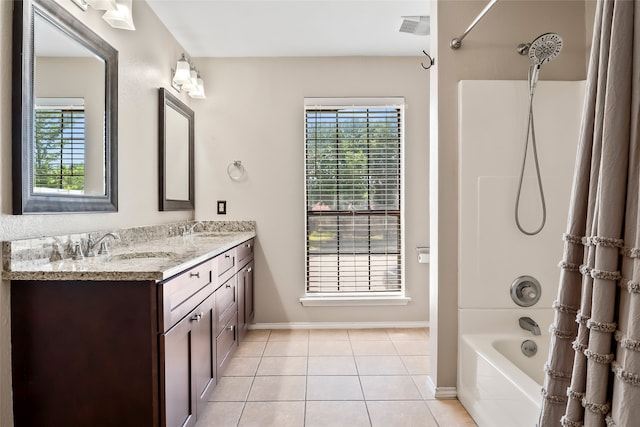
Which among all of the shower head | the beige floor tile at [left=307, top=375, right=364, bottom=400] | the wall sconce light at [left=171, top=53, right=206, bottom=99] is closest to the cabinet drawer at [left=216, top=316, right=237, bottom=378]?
the beige floor tile at [left=307, top=375, right=364, bottom=400]

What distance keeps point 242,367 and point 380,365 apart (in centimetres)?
96

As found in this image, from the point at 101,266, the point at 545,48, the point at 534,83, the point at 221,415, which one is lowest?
the point at 221,415

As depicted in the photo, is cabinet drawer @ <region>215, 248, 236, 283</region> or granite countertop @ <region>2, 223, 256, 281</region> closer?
granite countertop @ <region>2, 223, 256, 281</region>

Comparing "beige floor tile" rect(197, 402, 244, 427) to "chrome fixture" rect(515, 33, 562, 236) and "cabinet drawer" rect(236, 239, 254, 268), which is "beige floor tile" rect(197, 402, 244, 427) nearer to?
"cabinet drawer" rect(236, 239, 254, 268)

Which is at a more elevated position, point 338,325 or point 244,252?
point 244,252

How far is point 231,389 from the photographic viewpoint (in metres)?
2.32

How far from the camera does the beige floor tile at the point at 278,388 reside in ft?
7.29

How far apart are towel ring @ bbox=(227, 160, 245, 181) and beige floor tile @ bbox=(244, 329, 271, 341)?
1382 millimetres

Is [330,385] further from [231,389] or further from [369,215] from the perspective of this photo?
[369,215]

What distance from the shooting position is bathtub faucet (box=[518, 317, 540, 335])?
201cm

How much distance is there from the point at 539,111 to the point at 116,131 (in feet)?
7.74

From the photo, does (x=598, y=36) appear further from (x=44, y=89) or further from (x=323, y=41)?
(x=323, y=41)

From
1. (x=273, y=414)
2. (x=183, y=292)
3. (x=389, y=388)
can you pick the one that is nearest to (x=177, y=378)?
(x=183, y=292)

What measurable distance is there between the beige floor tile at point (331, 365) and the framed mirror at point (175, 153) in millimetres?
1550
